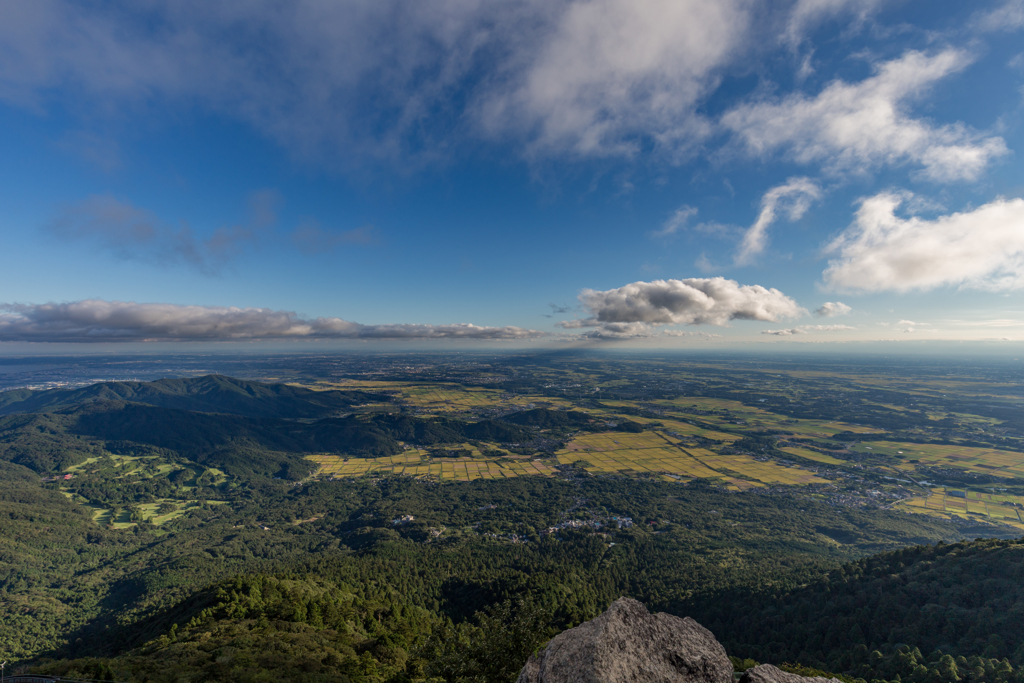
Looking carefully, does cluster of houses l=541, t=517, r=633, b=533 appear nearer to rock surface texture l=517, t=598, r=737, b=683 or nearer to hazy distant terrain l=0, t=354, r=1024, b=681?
hazy distant terrain l=0, t=354, r=1024, b=681

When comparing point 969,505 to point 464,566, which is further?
point 969,505

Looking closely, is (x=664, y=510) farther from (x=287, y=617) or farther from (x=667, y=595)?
(x=287, y=617)

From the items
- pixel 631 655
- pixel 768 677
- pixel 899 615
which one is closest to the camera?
pixel 768 677

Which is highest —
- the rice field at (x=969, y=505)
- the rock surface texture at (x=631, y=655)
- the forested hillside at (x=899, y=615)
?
the rock surface texture at (x=631, y=655)

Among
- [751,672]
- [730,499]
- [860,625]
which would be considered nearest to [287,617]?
[751,672]

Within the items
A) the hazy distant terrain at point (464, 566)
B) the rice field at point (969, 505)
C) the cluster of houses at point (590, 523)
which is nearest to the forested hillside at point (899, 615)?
the hazy distant terrain at point (464, 566)

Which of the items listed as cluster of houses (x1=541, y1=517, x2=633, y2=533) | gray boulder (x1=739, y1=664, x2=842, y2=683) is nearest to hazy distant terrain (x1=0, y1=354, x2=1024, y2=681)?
cluster of houses (x1=541, y1=517, x2=633, y2=533)

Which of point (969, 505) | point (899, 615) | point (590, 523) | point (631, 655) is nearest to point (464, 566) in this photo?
point (590, 523)

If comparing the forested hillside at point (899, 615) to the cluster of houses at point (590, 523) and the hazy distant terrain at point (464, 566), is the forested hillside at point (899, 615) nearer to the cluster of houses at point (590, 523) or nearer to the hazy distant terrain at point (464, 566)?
the hazy distant terrain at point (464, 566)

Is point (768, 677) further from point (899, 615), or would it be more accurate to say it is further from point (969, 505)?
point (969, 505)

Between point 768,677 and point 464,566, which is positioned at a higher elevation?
point 768,677
